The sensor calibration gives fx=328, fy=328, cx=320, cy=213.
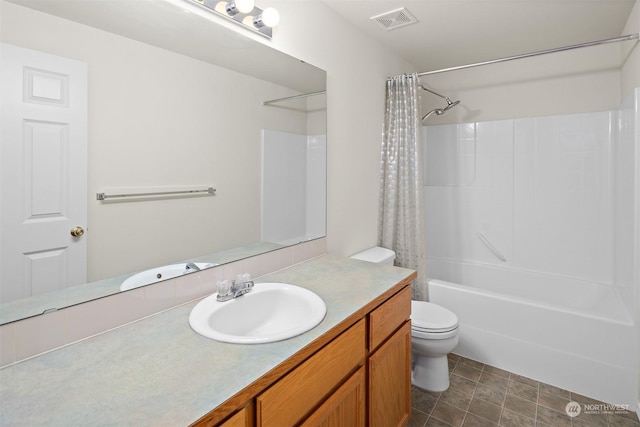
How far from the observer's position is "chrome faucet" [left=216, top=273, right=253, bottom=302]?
1226 mm

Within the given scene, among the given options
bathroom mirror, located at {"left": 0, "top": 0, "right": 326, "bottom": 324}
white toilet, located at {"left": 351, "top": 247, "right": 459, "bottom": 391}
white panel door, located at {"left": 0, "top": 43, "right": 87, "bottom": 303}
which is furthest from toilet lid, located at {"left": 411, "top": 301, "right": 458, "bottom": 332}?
white panel door, located at {"left": 0, "top": 43, "right": 87, "bottom": 303}

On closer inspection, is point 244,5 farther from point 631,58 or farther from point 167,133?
point 631,58

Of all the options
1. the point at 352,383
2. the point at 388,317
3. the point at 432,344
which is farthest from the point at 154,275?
the point at 432,344

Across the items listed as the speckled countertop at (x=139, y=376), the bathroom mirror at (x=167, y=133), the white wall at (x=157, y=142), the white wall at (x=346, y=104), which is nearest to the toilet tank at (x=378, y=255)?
the white wall at (x=346, y=104)

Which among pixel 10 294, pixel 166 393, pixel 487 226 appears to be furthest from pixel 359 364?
pixel 487 226

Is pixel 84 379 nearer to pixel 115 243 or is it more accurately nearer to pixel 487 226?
pixel 115 243

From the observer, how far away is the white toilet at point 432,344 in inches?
76.6

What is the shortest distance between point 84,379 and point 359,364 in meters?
0.86

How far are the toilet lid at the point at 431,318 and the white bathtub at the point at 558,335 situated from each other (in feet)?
1.03

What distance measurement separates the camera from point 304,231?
6.20ft

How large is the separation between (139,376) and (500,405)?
1995mm

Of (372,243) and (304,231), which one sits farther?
(372,243)

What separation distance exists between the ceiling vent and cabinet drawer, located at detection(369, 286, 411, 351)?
171 cm

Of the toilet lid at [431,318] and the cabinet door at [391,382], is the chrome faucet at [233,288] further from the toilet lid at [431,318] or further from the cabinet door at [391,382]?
the toilet lid at [431,318]
